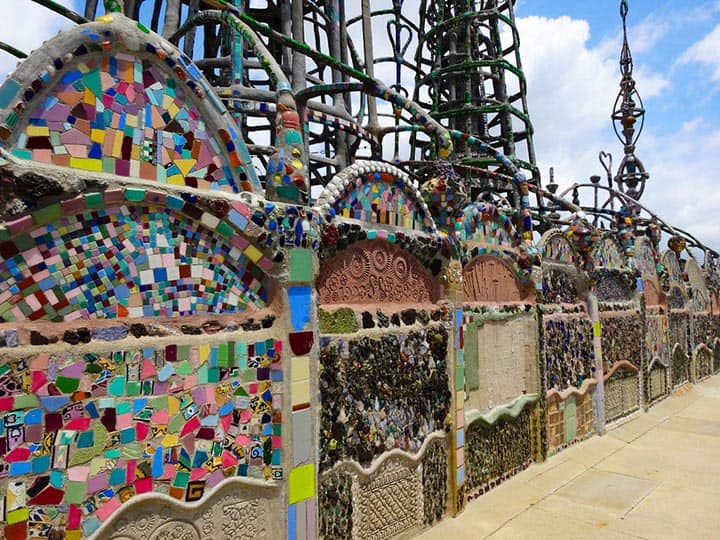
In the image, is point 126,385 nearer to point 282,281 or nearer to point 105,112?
point 282,281

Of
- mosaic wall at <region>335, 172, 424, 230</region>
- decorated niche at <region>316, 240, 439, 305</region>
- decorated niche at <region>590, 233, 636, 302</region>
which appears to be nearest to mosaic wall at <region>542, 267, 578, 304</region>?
decorated niche at <region>590, 233, 636, 302</region>

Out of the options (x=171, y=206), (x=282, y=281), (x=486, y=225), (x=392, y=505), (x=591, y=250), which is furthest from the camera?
(x=591, y=250)

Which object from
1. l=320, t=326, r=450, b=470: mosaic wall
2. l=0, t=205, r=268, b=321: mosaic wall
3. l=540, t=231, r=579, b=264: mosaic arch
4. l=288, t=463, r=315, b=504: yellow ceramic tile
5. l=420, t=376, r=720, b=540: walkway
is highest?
l=540, t=231, r=579, b=264: mosaic arch

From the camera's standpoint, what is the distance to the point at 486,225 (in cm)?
614

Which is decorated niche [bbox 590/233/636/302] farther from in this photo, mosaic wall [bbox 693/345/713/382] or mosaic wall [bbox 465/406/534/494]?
mosaic wall [bbox 693/345/713/382]

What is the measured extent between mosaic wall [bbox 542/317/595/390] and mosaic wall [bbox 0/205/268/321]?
474 centimetres

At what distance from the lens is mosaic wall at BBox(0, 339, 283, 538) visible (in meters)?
2.57

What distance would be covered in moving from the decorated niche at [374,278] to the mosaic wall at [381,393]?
31 centimetres

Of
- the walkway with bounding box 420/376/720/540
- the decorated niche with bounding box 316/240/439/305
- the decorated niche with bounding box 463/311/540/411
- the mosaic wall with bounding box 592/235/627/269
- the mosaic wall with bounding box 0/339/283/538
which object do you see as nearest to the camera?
the mosaic wall with bounding box 0/339/283/538

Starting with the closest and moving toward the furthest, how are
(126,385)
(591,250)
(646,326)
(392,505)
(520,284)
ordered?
(126,385), (392,505), (520,284), (591,250), (646,326)

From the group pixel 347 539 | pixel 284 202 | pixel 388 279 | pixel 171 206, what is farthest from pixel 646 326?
pixel 171 206

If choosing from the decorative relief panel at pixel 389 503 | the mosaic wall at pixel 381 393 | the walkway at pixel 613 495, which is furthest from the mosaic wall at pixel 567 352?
the decorative relief panel at pixel 389 503

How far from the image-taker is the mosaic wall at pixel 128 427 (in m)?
2.57

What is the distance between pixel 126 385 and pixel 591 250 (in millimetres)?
6769
